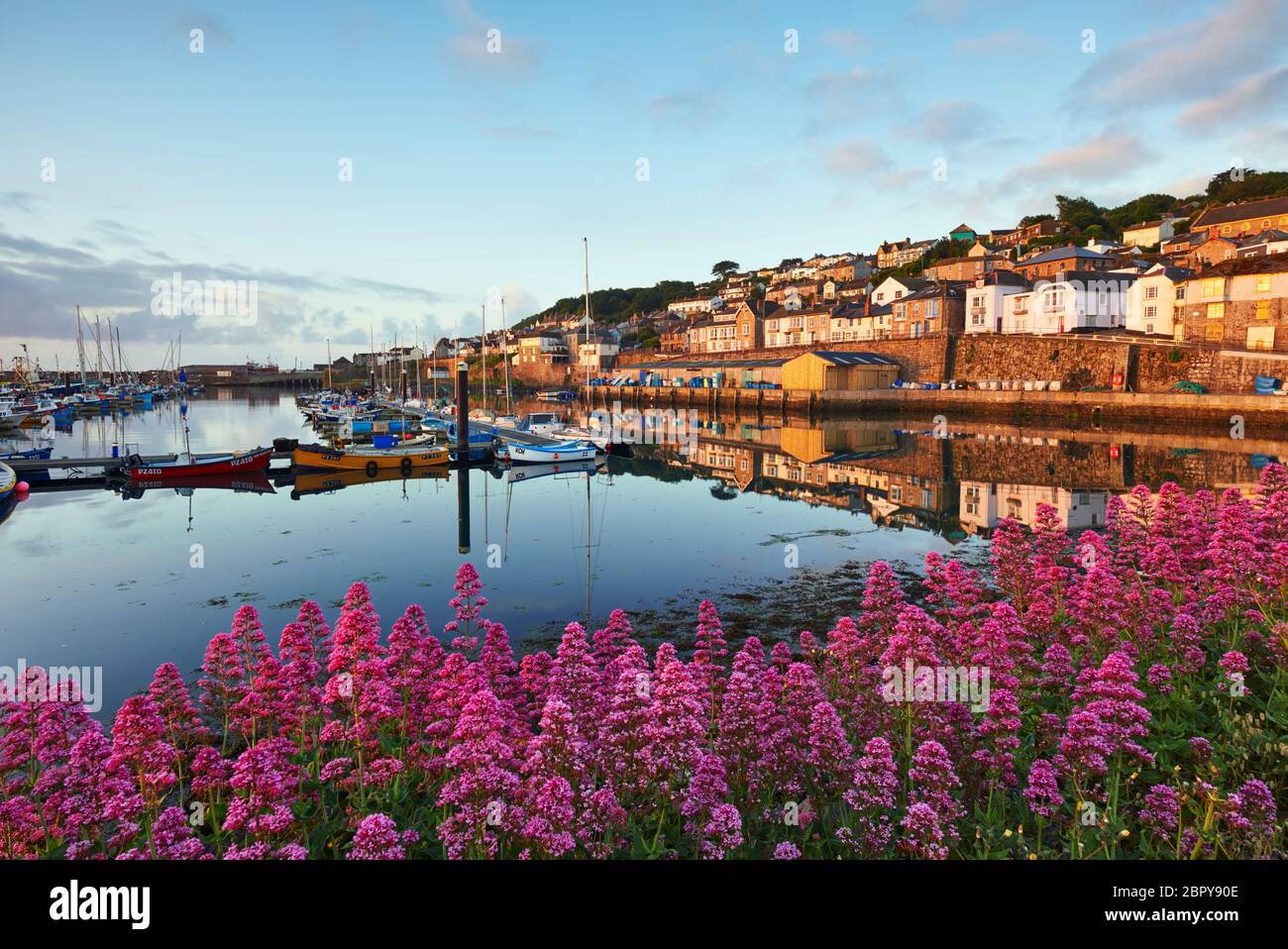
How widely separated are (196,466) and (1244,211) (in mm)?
102401

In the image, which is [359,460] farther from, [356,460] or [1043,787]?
[1043,787]

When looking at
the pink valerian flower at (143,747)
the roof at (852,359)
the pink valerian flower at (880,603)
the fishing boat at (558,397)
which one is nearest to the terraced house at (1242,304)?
the roof at (852,359)

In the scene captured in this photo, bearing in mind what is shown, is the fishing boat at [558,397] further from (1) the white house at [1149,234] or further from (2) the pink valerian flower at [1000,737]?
(2) the pink valerian flower at [1000,737]

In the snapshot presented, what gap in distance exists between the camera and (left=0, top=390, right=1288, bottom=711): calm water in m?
14.6

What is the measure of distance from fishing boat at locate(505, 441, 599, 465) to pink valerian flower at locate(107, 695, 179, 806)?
33593 mm

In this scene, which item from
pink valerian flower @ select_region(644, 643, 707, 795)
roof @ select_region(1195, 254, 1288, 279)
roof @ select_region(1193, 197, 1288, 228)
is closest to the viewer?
pink valerian flower @ select_region(644, 643, 707, 795)

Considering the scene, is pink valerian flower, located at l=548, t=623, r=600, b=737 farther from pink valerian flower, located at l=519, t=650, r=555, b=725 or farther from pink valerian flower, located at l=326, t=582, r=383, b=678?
pink valerian flower, located at l=326, t=582, r=383, b=678

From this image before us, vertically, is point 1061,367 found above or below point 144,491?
above

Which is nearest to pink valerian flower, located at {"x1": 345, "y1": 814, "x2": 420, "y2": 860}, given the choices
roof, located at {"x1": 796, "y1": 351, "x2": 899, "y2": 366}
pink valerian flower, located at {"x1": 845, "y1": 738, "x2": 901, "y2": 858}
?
pink valerian flower, located at {"x1": 845, "y1": 738, "x2": 901, "y2": 858}

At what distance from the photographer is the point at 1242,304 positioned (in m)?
53.8

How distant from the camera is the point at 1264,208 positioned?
76688mm
